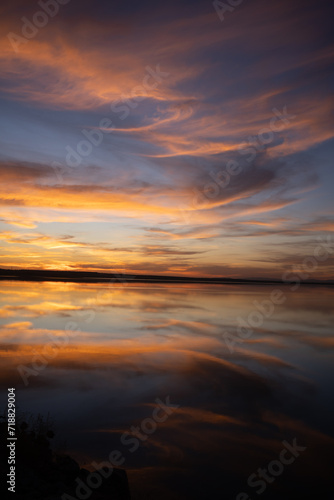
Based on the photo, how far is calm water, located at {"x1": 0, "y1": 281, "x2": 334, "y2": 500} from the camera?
23.1 feet

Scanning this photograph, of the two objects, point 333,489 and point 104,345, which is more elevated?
point 104,345

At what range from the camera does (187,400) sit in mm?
10555

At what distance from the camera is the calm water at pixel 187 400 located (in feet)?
23.1

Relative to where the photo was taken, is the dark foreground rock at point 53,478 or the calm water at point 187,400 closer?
the dark foreground rock at point 53,478

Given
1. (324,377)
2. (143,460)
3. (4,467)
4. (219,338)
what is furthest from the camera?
(219,338)

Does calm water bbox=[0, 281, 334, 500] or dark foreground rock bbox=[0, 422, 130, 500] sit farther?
calm water bbox=[0, 281, 334, 500]

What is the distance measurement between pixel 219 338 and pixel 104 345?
623cm

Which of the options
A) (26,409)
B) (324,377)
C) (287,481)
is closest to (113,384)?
(26,409)

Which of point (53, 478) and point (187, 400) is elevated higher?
point (53, 478)

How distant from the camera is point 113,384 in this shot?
1166 cm

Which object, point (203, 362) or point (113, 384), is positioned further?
point (203, 362)

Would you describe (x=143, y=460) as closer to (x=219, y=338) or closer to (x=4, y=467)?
(x=4, y=467)

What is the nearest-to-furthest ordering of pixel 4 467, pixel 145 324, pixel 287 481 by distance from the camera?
pixel 4 467
pixel 287 481
pixel 145 324

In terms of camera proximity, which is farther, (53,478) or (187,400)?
(187,400)
